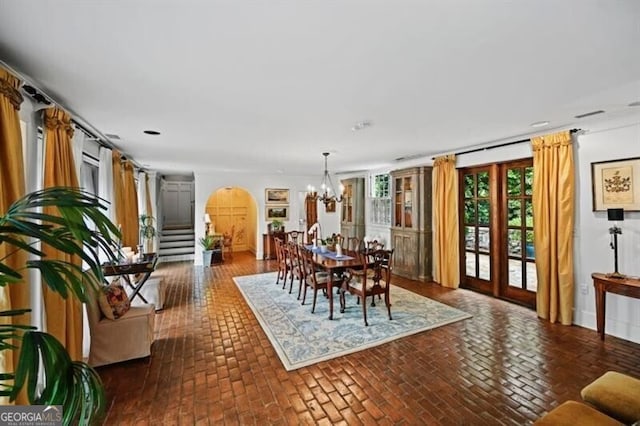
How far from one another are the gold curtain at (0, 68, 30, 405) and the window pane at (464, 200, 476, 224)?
18.9 ft

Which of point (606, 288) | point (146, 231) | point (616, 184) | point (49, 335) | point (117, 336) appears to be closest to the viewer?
point (49, 335)

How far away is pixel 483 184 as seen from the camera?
4957 mm

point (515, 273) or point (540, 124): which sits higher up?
point (540, 124)

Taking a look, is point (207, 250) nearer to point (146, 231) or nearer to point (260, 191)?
point (146, 231)

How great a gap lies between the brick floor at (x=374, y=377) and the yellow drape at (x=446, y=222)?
1499 millimetres

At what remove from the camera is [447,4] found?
1396 mm

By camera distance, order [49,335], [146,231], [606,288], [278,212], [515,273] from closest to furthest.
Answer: [49,335] → [606,288] → [515,273] → [146,231] → [278,212]

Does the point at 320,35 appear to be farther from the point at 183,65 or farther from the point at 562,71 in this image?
the point at 562,71

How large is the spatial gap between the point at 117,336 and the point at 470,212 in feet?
18.1

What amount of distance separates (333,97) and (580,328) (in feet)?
13.8

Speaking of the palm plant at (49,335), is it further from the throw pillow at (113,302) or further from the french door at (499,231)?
the french door at (499,231)

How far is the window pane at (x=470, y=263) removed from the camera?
5.18 meters

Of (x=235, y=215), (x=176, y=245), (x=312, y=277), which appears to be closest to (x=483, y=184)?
(x=312, y=277)

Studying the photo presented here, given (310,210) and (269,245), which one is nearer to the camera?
(269,245)
